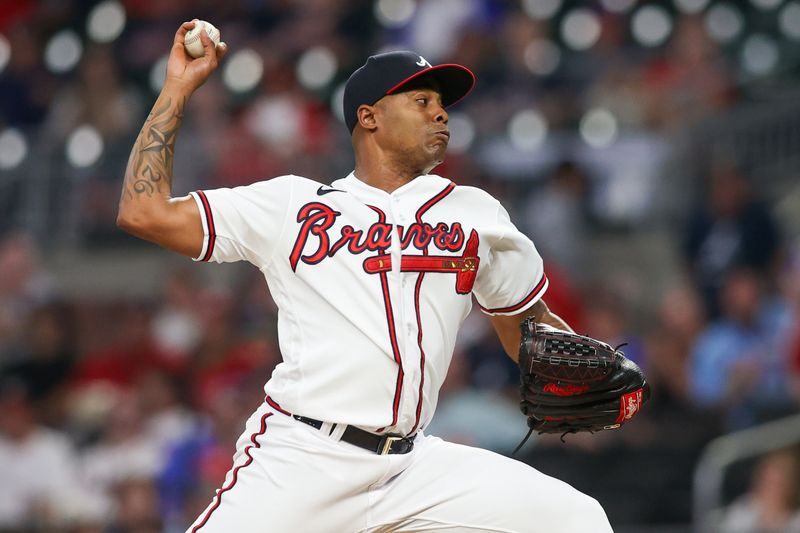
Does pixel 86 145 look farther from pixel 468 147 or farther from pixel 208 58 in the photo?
pixel 208 58

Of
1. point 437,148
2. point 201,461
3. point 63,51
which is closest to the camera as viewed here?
point 437,148

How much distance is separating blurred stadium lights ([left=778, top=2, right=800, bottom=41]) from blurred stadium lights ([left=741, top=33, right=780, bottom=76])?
0.53 ft

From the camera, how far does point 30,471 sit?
8180mm

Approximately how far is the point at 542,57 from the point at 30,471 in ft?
16.3

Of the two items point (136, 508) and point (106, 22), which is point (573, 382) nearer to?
point (136, 508)

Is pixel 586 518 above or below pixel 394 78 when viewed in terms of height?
below

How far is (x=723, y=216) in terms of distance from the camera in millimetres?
8320

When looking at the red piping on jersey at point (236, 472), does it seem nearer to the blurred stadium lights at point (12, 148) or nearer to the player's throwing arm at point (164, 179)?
the player's throwing arm at point (164, 179)

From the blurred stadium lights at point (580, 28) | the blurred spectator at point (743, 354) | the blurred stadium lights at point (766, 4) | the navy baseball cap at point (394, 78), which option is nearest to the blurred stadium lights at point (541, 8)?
the blurred stadium lights at point (580, 28)

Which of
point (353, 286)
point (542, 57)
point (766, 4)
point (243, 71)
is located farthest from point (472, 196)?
point (766, 4)

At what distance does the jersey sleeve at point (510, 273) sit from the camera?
3.93 meters

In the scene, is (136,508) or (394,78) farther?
(136,508)

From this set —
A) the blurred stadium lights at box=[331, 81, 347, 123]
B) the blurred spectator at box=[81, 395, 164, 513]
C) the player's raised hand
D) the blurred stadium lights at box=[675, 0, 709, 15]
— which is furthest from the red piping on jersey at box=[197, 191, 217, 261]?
the blurred stadium lights at box=[675, 0, 709, 15]

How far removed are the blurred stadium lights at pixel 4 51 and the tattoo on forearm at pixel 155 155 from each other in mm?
8202
